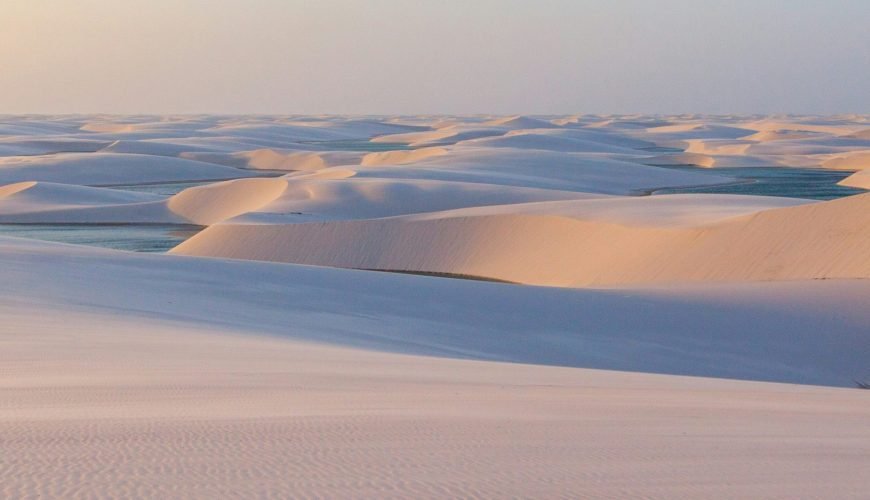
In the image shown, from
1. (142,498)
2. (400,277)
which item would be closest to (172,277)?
(400,277)

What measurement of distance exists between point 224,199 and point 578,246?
13.7 meters

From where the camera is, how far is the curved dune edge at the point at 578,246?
16359 mm

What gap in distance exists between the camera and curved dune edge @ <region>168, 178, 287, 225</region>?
2972 centimetres

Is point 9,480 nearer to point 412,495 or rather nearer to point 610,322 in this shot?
point 412,495

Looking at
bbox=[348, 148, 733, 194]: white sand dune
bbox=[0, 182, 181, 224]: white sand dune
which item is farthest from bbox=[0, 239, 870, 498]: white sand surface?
bbox=[348, 148, 733, 194]: white sand dune

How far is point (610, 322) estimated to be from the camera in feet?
37.2

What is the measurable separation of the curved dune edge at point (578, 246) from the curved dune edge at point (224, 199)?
6512 millimetres

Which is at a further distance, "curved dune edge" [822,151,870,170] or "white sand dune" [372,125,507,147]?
"white sand dune" [372,125,507,147]

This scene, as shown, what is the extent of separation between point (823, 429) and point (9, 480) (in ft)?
9.04

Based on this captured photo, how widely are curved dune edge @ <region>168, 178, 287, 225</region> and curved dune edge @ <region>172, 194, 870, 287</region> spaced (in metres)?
6.51

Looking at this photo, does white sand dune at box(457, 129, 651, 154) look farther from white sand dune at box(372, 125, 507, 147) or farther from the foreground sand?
the foreground sand

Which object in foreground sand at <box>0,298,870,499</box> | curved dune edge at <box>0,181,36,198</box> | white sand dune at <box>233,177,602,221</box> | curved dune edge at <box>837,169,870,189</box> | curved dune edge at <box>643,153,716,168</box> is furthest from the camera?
curved dune edge at <box>643,153,716,168</box>

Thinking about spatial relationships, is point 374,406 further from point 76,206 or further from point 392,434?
point 76,206

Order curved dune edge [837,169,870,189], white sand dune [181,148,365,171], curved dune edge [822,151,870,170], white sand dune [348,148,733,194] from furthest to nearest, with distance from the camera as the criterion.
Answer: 1. white sand dune [181,148,365,171]
2. curved dune edge [822,151,870,170]
3. curved dune edge [837,169,870,189]
4. white sand dune [348,148,733,194]
